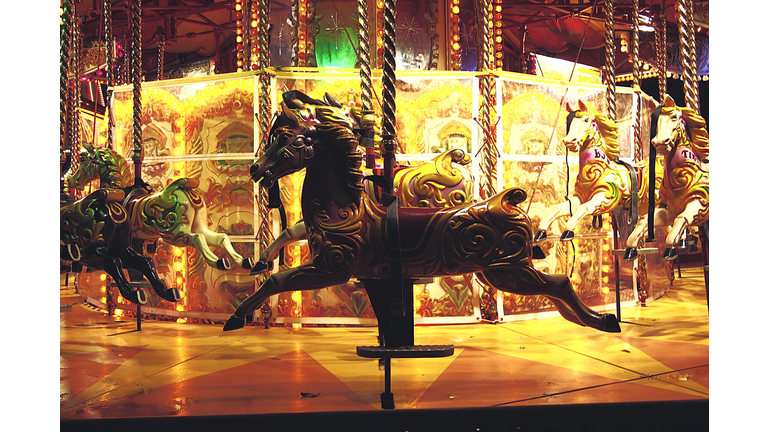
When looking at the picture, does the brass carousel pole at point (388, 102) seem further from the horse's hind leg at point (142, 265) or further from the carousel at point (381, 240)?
the horse's hind leg at point (142, 265)

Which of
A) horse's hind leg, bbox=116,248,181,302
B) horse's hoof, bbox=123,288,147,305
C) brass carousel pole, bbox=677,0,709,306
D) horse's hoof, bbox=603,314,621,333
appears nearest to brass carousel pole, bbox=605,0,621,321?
brass carousel pole, bbox=677,0,709,306

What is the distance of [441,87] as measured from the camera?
19.4 feet

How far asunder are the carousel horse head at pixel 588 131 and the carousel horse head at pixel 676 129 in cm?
88

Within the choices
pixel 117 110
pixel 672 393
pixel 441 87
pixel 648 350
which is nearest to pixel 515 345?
pixel 648 350

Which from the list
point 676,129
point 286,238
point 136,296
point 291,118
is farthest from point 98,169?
point 676,129

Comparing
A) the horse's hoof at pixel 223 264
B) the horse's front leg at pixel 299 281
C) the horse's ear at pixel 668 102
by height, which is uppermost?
the horse's ear at pixel 668 102

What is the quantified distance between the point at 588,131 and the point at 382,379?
2940mm

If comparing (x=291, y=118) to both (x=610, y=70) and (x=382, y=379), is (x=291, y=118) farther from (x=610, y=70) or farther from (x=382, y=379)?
(x=610, y=70)

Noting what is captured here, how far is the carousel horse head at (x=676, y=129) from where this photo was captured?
427 centimetres

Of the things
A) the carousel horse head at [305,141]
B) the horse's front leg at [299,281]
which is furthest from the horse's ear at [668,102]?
the horse's front leg at [299,281]

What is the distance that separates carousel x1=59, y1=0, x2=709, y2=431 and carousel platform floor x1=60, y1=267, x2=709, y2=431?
2cm

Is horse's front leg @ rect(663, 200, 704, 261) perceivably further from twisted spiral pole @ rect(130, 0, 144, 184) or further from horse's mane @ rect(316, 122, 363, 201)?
twisted spiral pole @ rect(130, 0, 144, 184)

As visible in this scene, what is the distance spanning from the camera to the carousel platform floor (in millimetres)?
2730

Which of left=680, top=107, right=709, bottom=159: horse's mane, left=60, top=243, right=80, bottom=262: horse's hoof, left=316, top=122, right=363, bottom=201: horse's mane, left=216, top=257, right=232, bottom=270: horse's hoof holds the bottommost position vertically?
left=216, top=257, right=232, bottom=270: horse's hoof
